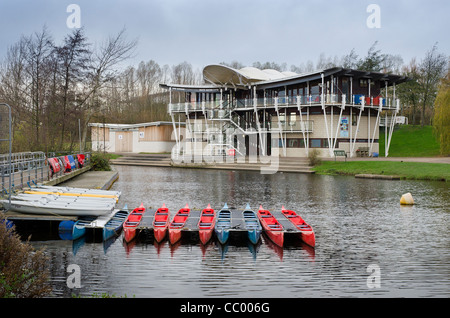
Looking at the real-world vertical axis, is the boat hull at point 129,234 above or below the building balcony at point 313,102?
below

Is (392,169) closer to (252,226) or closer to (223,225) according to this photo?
(252,226)

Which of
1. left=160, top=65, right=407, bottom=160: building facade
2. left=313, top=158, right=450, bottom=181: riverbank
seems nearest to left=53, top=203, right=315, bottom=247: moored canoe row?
left=313, top=158, right=450, bottom=181: riverbank

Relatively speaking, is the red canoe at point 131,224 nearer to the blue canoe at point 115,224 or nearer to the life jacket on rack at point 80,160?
the blue canoe at point 115,224

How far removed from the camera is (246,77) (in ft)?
165

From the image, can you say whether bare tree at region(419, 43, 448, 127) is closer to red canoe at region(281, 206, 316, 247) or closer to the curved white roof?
the curved white roof

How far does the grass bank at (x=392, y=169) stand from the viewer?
33.9m

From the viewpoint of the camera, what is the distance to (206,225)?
47.7 ft

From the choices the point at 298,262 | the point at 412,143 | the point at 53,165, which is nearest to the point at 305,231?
the point at 298,262

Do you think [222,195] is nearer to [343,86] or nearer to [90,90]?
[90,90]

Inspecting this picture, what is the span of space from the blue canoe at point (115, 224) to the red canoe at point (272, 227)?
5106 mm

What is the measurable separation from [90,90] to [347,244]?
3082cm

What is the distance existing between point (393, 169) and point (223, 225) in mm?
26321

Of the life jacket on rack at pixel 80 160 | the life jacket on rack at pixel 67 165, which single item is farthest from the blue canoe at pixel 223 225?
the life jacket on rack at pixel 80 160
